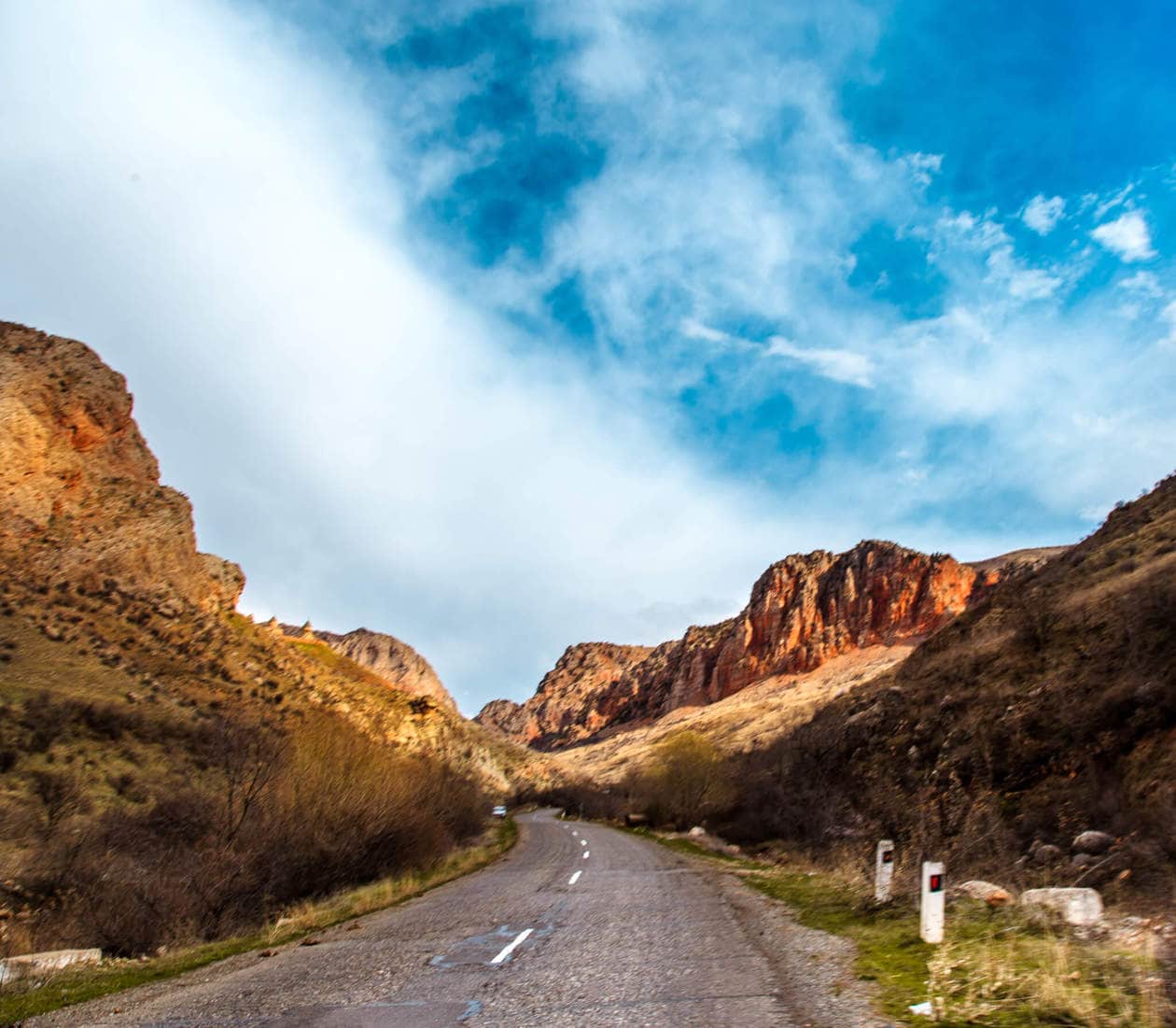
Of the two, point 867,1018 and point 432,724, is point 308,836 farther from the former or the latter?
point 432,724

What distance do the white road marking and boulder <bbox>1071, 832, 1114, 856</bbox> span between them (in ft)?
28.2

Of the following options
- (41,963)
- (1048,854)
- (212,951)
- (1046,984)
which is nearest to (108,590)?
(41,963)

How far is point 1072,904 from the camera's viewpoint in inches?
318

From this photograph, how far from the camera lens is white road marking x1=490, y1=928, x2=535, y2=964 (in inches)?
340

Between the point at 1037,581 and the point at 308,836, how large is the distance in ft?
97.7

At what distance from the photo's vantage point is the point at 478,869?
70.5 feet

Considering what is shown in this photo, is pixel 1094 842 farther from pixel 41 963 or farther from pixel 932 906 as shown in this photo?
pixel 41 963

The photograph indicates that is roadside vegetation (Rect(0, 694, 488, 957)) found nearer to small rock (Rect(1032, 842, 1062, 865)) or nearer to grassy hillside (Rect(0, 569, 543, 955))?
grassy hillside (Rect(0, 569, 543, 955))

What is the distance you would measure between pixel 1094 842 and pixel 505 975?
9.84m

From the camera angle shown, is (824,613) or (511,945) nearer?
(511,945)

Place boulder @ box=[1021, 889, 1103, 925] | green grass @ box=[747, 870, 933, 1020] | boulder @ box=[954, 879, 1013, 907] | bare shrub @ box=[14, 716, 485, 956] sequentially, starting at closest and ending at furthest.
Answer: green grass @ box=[747, 870, 933, 1020] → boulder @ box=[1021, 889, 1103, 925] → boulder @ box=[954, 879, 1013, 907] → bare shrub @ box=[14, 716, 485, 956]

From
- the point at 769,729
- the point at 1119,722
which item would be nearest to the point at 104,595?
the point at 1119,722

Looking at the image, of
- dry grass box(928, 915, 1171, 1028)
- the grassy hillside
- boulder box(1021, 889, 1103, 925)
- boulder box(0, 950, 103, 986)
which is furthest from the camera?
the grassy hillside

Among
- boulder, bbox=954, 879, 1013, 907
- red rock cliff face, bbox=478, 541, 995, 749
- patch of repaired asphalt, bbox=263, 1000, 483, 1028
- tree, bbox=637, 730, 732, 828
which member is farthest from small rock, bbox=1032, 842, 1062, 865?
red rock cliff face, bbox=478, 541, 995, 749
